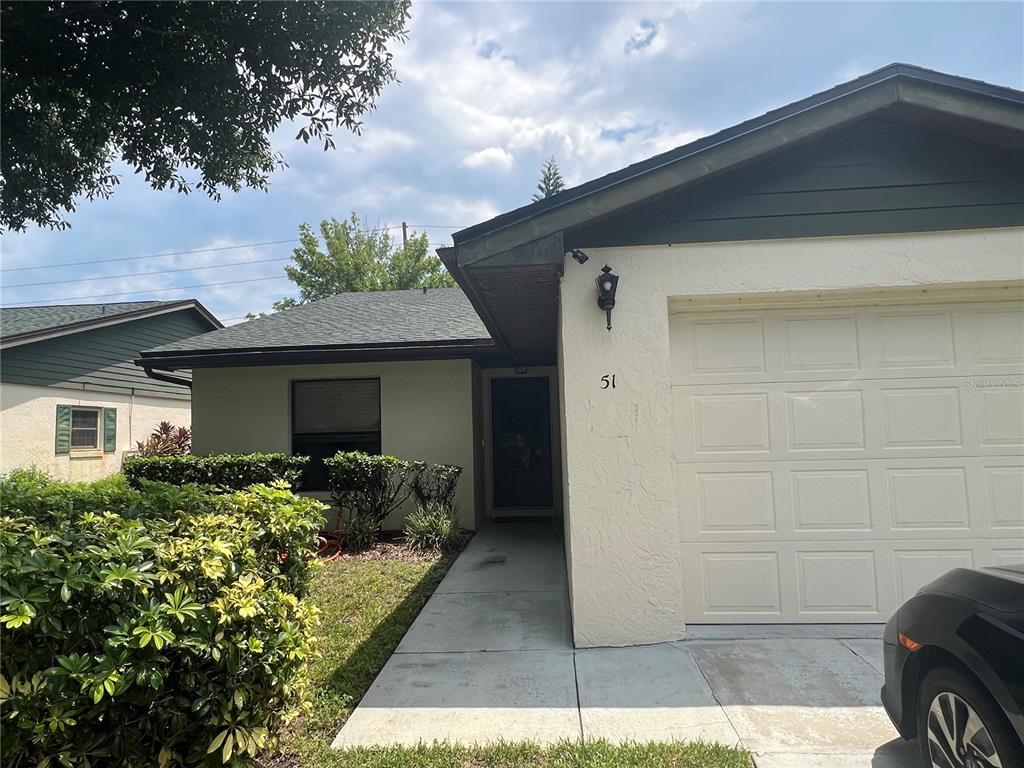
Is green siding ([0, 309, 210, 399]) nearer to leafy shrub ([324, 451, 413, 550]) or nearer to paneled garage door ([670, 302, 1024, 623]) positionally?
leafy shrub ([324, 451, 413, 550])

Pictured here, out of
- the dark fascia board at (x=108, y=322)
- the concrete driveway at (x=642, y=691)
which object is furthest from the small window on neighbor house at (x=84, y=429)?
the concrete driveway at (x=642, y=691)

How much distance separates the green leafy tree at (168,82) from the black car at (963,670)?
6117mm

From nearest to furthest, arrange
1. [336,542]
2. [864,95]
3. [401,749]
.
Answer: [401,749], [864,95], [336,542]

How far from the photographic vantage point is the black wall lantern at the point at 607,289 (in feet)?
13.1

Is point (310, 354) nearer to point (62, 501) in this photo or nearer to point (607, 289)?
point (62, 501)

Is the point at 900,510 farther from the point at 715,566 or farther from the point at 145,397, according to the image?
the point at 145,397

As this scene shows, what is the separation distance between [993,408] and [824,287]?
167 centimetres

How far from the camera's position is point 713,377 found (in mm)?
Result: 4387

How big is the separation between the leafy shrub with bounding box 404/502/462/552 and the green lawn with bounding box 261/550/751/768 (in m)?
1.63

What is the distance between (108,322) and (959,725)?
728 inches

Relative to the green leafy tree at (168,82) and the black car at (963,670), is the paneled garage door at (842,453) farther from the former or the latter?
the green leafy tree at (168,82)

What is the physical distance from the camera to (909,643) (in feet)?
7.93

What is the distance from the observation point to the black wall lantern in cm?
400

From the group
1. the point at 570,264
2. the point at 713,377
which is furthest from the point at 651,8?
the point at 713,377
